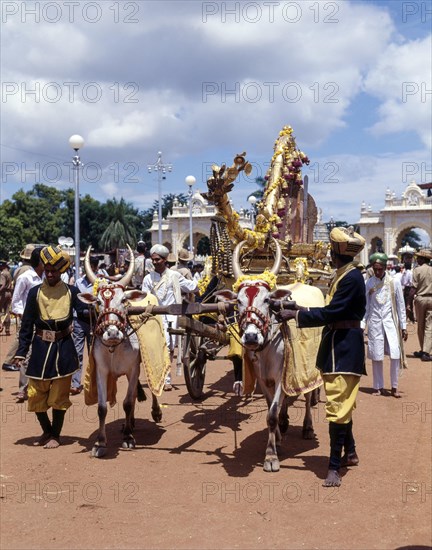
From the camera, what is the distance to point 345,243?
225 inches

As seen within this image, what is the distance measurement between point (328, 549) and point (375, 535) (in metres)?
0.44

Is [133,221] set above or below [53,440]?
above

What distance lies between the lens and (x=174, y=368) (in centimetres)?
1179

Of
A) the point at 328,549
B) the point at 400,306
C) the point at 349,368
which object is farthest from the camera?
the point at 400,306

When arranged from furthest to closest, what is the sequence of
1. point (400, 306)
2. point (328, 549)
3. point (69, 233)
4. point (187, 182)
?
point (69, 233) < point (187, 182) < point (400, 306) < point (328, 549)

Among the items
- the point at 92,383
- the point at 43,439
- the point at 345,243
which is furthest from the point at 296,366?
the point at 43,439

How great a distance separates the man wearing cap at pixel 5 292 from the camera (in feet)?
50.7

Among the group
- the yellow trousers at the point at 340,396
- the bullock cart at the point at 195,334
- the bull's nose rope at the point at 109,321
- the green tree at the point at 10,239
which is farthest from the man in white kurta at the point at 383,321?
the green tree at the point at 10,239

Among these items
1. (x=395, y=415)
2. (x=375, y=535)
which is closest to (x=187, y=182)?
(x=395, y=415)

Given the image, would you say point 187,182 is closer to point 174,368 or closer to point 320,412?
point 174,368

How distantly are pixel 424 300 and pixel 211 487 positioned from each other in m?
8.57

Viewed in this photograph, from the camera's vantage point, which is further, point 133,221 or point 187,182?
point 133,221

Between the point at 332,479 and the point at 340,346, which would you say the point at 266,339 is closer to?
the point at 340,346

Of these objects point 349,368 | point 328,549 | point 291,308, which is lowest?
point 328,549
